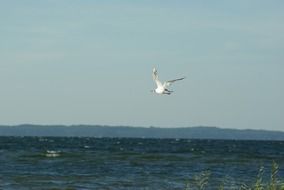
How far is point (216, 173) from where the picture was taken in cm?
4491

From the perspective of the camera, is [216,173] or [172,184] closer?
[172,184]

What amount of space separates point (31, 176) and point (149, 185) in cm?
715

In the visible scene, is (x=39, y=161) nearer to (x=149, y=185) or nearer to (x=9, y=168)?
(x=9, y=168)

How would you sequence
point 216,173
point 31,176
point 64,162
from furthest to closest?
Answer: 1. point 64,162
2. point 216,173
3. point 31,176

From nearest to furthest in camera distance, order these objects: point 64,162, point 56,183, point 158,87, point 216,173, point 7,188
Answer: point 158,87
point 7,188
point 56,183
point 216,173
point 64,162

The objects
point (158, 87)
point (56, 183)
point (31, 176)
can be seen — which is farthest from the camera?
point (31, 176)

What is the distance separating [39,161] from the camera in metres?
55.3

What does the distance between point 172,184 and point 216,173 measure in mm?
8919

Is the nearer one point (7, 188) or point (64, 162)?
point (7, 188)

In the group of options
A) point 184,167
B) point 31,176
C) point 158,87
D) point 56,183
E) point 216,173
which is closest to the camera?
point 158,87

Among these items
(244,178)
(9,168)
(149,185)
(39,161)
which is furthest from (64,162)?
(149,185)

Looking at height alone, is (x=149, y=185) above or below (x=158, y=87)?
below

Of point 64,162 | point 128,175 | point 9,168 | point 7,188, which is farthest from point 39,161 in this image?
point 7,188

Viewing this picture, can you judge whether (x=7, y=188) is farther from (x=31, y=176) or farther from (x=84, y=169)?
(x=84, y=169)
